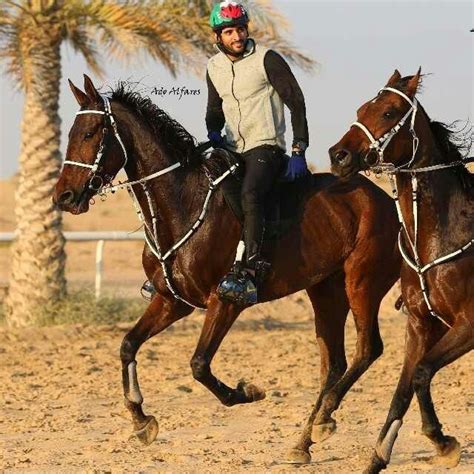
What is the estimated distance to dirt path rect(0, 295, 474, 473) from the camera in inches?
343

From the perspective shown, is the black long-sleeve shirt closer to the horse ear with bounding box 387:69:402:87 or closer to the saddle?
the saddle

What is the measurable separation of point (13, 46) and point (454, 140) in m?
8.90

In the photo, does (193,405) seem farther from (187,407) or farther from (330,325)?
(330,325)

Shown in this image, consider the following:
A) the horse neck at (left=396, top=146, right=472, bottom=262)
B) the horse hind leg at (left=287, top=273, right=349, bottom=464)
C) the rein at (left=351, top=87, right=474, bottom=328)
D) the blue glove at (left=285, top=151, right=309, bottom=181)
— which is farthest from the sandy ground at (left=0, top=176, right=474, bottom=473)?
the blue glove at (left=285, top=151, right=309, bottom=181)

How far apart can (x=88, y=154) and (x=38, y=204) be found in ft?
24.7

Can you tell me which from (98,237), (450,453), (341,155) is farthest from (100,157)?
(98,237)

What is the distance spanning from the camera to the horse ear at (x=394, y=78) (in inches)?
307

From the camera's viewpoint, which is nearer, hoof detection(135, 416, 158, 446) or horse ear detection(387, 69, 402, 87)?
horse ear detection(387, 69, 402, 87)

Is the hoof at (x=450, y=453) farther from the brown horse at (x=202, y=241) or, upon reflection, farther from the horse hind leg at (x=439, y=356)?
the brown horse at (x=202, y=241)

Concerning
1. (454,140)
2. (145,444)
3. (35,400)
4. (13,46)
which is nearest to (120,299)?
(13,46)

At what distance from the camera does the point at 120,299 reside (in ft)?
54.9

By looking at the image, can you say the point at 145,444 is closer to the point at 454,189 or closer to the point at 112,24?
the point at 454,189

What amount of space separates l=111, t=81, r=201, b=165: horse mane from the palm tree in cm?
645

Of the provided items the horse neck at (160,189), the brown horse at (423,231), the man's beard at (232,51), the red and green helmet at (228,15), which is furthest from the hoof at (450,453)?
the red and green helmet at (228,15)
